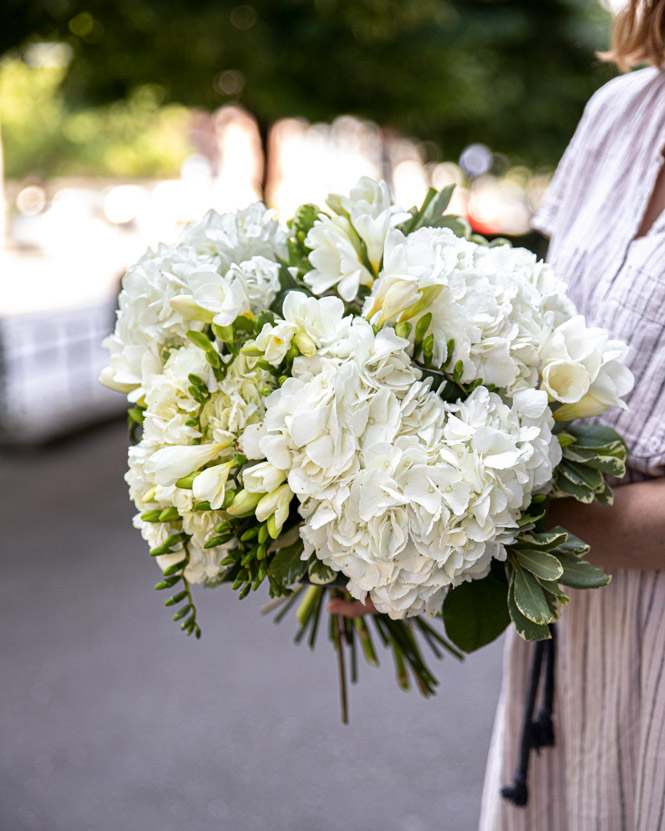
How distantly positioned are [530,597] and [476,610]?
14 centimetres

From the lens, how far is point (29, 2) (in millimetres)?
5637

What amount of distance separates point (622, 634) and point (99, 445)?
6.60m

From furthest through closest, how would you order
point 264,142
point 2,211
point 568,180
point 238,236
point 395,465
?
point 2,211, point 264,142, point 568,180, point 238,236, point 395,465

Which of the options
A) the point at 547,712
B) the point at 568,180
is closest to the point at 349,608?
the point at 547,712

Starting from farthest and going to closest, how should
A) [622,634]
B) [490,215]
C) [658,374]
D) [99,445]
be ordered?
[490,215] → [99,445] → [622,634] → [658,374]

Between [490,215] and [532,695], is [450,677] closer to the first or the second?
[532,695]

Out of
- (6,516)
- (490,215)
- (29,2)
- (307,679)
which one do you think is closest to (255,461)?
(307,679)

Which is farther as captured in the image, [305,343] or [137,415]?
[137,415]

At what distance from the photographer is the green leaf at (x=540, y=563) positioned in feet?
3.67

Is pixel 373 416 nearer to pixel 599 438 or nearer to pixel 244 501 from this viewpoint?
pixel 244 501

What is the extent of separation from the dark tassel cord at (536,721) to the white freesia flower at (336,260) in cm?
75

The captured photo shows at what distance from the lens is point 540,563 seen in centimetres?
114

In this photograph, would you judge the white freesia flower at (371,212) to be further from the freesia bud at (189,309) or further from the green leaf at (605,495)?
the green leaf at (605,495)

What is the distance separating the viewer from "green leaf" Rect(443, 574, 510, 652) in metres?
1.25
